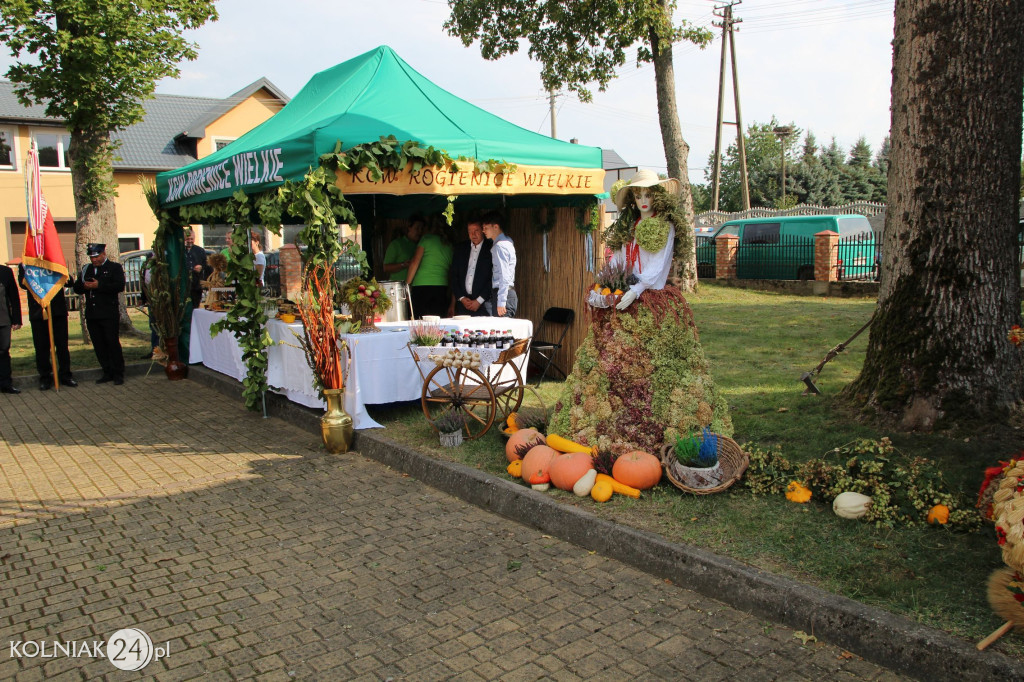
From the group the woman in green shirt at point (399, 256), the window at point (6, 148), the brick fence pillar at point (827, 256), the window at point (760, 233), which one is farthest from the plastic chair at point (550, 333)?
the window at point (6, 148)

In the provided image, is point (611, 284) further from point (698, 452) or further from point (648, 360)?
point (698, 452)

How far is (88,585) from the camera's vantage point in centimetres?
421

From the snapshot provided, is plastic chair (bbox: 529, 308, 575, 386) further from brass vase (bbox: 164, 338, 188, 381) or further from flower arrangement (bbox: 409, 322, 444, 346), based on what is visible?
brass vase (bbox: 164, 338, 188, 381)

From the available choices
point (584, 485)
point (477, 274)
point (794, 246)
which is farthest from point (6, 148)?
point (584, 485)

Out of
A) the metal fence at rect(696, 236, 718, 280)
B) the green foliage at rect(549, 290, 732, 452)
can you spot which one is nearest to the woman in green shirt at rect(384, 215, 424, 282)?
the green foliage at rect(549, 290, 732, 452)

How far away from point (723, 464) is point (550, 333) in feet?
13.8

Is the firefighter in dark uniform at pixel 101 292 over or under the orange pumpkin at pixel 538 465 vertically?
over

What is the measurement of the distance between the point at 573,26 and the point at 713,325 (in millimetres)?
8542

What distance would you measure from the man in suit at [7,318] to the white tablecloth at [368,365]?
3.87 metres

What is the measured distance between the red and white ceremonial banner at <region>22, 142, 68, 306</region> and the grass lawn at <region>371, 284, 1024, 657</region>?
513 centimetres

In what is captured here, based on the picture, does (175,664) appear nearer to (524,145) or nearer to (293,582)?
(293,582)

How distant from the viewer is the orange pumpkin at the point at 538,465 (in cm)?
512

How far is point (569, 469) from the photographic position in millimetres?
5012

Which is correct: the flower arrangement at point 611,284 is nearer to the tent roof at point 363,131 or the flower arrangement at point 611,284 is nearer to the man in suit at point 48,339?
the tent roof at point 363,131
